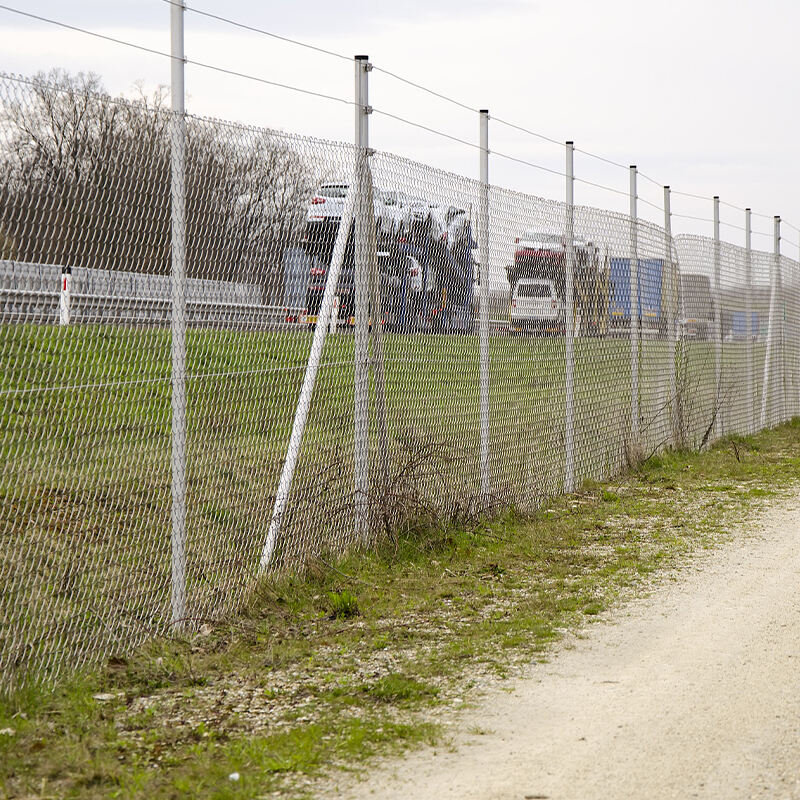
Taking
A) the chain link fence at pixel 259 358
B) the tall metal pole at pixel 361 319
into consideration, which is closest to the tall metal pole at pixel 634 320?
the chain link fence at pixel 259 358

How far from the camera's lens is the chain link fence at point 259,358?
4.71 metres

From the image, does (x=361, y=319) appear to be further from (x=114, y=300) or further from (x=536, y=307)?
(x=536, y=307)

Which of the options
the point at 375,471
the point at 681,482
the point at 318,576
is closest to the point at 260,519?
the point at 318,576

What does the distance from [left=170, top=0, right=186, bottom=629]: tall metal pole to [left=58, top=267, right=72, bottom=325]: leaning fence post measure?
66 cm

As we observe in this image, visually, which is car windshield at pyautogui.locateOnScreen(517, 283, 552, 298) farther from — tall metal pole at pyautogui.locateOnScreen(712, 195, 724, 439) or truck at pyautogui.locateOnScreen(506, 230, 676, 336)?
tall metal pole at pyautogui.locateOnScreen(712, 195, 724, 439)

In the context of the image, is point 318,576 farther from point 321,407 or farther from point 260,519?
point 321,407

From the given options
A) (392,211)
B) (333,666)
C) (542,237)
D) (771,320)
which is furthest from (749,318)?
(333,666)

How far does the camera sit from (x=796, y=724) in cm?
423

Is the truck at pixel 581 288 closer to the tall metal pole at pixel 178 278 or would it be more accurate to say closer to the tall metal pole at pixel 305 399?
the tall metal pole at pixel 305 399

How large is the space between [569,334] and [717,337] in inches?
182

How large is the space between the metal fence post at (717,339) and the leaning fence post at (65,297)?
1005 cm

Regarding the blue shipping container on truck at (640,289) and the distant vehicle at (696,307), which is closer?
the blue shipping container on truck at (640,289)

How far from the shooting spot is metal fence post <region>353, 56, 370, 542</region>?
6938 mm

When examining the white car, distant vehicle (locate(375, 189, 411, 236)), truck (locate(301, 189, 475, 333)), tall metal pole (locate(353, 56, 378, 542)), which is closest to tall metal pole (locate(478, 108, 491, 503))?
truck (locate(301, 189, 475, 333))
